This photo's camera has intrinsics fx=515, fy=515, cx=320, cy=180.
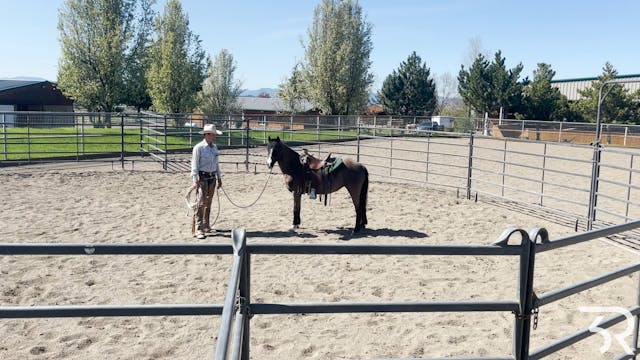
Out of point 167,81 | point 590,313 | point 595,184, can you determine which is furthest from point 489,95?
point 590,313

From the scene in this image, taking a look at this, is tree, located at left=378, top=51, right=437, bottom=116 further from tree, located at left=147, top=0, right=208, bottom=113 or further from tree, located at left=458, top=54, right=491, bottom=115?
tree, located at left=147, top=0, right=208, bottom=113

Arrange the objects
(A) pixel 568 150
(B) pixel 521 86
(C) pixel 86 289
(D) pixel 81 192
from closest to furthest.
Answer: (C) pixel 86 289 < (D) pixel 81 192 < (A) pixel 568 150 < (B) pixel 521 86

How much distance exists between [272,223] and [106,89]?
22.3 m

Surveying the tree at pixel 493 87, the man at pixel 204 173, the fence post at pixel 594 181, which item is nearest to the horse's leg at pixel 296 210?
the man at pixel 204 173

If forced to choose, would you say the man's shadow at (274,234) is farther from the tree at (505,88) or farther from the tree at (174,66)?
the tree at (505,88)

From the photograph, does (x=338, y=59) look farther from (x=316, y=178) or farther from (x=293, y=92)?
(x=316, y=178)

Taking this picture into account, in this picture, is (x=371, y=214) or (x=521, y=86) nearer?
(x=371, y=214)

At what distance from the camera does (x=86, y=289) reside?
16.7 feet

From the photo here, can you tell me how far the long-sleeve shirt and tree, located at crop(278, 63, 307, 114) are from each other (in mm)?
35479

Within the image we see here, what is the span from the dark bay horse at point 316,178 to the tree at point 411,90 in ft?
136

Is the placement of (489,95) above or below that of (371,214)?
above

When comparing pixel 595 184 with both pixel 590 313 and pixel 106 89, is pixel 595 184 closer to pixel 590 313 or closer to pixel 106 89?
pixel 590 313

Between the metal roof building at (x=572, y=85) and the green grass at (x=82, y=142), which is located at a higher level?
the metal roof building at (x=572, y=85)

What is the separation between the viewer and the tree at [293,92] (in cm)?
4297
